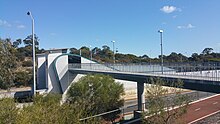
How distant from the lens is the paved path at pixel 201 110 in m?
30.1

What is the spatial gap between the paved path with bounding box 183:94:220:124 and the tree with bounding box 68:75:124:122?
1030 cm

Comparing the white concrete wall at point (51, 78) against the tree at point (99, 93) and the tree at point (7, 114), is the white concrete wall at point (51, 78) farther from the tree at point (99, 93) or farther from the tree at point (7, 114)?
the tree at point (7, 114)

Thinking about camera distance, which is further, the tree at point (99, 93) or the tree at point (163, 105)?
the tree at point (99, 93)

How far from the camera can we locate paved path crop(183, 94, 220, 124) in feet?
98.8

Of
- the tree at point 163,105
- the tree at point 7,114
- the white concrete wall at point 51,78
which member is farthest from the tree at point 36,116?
the white concrete wall at point 51,78

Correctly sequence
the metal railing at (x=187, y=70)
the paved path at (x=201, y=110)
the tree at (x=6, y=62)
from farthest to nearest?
1. the paved path at (x=201, y=110)
2. the metal railing at (x=187, y=70)
3. the tree at (x=6, y=62)

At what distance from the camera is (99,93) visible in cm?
3606

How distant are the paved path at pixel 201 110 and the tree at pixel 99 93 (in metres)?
10.3

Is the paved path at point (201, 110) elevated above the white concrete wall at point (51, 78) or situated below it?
below

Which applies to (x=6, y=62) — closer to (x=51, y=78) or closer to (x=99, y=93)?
(x=99, y=93)

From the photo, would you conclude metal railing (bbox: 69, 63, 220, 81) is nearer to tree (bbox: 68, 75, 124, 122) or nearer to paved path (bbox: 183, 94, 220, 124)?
paved path (bbox: 183, 94, 220, 124)

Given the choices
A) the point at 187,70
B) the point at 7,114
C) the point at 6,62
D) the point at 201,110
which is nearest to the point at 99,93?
the point at 187,70

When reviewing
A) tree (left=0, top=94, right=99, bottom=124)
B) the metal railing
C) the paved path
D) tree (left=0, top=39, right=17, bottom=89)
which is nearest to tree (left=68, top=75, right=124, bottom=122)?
the metal railing

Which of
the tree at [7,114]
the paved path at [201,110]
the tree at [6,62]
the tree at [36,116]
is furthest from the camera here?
the paved path at [201,110]
